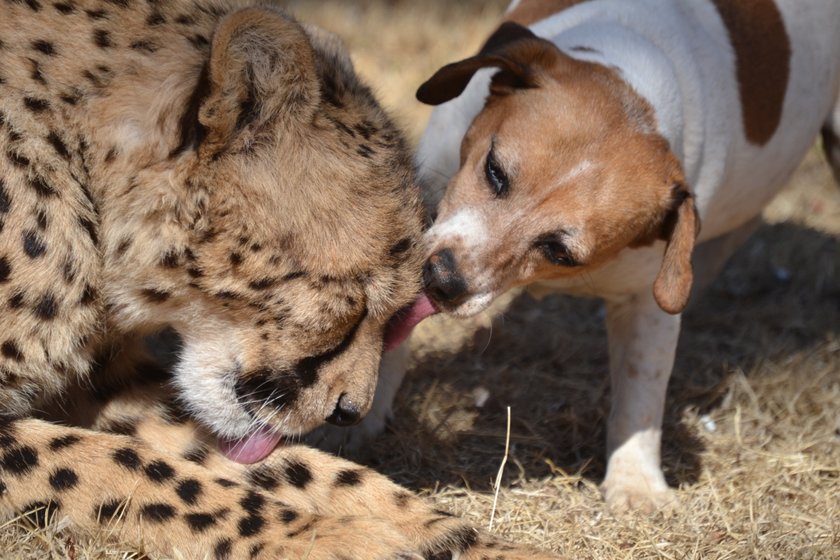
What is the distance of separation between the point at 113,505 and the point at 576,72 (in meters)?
1.63

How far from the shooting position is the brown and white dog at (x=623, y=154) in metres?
2.91

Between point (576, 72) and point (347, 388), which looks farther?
point (576, 72)

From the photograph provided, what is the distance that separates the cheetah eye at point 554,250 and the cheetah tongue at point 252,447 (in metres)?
0.83

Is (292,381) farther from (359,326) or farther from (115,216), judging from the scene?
(115,216)

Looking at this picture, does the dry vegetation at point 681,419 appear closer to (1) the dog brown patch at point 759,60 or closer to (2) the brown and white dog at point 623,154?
(2) the brown and white dog at point 623,154

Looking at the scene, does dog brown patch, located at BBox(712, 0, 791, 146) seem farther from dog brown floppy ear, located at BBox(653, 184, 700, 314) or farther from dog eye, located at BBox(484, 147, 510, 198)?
dog eye, located at BBox(484, 147, 510, 198)

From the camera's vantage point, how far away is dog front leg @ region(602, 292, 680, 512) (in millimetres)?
3238

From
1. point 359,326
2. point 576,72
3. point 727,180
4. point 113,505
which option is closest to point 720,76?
point 727,180

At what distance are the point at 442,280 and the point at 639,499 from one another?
896mm

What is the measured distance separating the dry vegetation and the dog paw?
0.12 feet

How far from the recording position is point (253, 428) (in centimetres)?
261

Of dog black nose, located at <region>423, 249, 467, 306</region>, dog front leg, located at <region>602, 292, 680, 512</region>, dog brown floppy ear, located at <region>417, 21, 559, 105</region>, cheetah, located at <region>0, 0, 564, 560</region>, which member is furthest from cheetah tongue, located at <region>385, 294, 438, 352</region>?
dog front leg, located at <region>602, 292, 680, 512</region>

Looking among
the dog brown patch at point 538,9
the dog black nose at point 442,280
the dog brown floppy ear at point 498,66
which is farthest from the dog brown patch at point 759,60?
the dog black nose at point 442,280

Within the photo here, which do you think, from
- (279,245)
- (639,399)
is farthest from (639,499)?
(279,245)
